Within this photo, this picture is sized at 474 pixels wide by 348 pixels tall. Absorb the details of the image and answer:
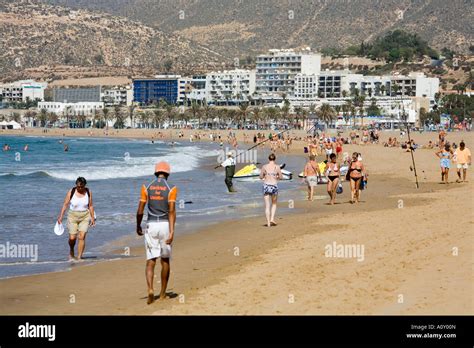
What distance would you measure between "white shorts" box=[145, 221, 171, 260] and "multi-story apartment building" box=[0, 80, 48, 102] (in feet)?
579

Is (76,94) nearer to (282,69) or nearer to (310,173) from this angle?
(282,69)

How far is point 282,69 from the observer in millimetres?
158125

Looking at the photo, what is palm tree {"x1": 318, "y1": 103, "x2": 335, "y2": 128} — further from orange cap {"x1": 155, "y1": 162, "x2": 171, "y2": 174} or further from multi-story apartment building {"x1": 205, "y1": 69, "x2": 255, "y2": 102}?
orange cap {"x1": 155, "y1": 162, "x2": 171, "y2": 174}

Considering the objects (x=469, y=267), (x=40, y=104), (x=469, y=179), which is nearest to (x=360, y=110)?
(x=40, y=104)

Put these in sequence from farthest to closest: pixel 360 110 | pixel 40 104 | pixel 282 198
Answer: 1. pixel 40 104
2. pixel 360 110
3. pixel 282 198

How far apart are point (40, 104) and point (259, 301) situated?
16210cm

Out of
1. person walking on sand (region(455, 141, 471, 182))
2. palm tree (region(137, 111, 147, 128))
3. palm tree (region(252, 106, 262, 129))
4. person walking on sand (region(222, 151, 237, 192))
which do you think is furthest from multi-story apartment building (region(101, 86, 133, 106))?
person walking on sand (region(455, 141, 471, 182))

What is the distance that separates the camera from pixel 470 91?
14138 cm

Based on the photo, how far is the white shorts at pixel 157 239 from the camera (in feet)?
→ 34.0
